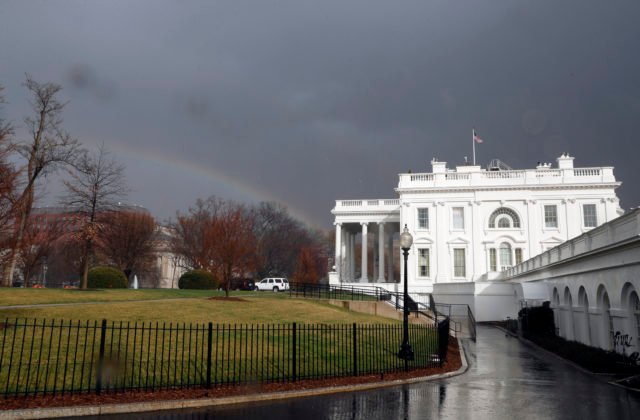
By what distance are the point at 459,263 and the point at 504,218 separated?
711 centimetres

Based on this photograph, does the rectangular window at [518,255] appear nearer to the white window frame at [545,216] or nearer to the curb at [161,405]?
the white window frame at [545,216]

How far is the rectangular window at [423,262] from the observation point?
192 ft

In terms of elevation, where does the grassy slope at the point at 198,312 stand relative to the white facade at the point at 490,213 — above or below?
below

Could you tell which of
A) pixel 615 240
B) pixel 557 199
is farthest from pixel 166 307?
pixel 557 199

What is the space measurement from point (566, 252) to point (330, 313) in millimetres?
11982

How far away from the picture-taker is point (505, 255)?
5678cm

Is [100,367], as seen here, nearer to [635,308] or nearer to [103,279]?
[635,308]

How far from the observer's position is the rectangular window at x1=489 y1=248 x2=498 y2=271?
56.6 meters

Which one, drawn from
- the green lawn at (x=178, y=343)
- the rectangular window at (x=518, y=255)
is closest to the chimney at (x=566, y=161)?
the rectangular window at (x=518, y=255)

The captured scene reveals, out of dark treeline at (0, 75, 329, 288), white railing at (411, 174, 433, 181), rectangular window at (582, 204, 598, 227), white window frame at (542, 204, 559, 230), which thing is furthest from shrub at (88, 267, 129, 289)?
rectangular window at (582, 204, 598, 227)

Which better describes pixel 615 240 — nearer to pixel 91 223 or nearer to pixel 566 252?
pixel 566 252

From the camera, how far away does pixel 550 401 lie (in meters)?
12.0

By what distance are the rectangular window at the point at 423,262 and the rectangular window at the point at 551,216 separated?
1328 centimetres

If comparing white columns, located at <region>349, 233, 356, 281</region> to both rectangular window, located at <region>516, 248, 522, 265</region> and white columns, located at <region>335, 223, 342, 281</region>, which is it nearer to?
white columns, located at <region>335, 223, 342, 281</region>
